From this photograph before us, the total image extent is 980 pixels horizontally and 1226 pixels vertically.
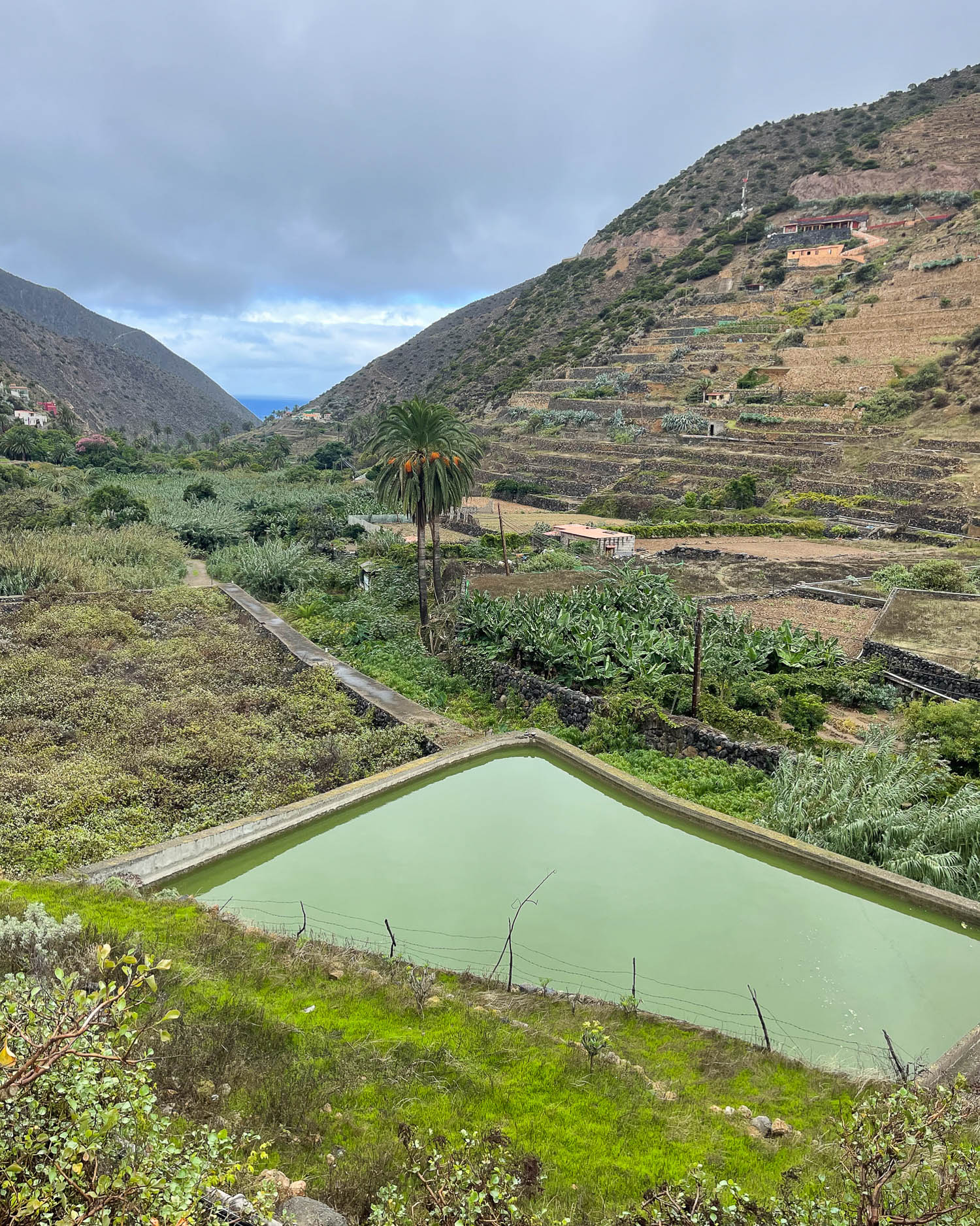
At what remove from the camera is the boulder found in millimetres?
3415

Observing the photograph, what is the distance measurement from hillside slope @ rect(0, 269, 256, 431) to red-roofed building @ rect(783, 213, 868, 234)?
91.4m

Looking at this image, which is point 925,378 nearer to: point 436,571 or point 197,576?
point 436,571

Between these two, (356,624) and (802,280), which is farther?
(802,280)

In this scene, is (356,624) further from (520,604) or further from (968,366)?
(968,366)

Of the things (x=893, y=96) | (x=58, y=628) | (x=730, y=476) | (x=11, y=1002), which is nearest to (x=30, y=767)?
(x=58, y=628)

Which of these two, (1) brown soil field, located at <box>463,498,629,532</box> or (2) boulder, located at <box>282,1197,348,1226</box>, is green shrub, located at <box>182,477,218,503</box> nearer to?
(1) brown soil field, located at <box>463,498,629,532</box>

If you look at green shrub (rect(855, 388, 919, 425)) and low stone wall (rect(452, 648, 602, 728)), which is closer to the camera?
low stone wall (rect(452, 648, 602, 728))

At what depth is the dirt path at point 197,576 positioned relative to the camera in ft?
78.2

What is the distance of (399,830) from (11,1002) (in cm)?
625

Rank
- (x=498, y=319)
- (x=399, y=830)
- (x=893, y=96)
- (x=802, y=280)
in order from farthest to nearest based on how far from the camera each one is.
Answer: (x=498, y=319) < (x=893, y=96) < (x=802, y=280) < (x=399, y=830)

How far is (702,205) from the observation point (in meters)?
92.9

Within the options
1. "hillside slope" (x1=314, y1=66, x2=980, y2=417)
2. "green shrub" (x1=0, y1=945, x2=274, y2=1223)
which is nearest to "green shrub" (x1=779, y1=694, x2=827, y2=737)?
"green shrub" (x1=0, y1=945, x2=274, y2=1223)

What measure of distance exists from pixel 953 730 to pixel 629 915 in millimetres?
7141

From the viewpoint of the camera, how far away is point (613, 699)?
40.8ft
